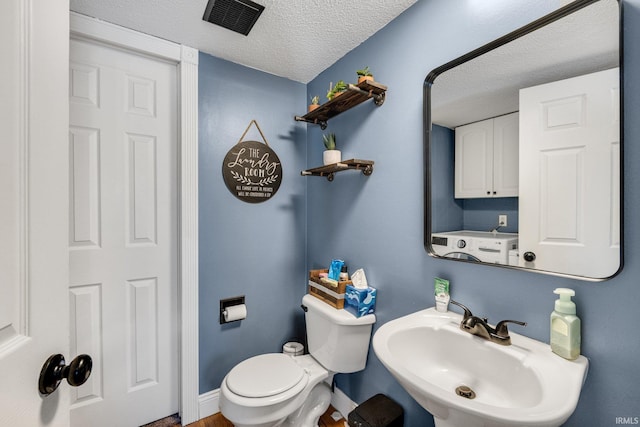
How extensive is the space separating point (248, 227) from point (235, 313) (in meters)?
0.54

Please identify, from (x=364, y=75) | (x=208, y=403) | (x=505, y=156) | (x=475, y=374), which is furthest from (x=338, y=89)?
(x=208, y=403)

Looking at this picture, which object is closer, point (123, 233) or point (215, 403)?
point (123, 233)

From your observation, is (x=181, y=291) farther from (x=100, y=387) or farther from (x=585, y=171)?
(x=585, y=171)

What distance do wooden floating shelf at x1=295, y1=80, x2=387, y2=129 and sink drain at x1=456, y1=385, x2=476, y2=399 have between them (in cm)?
130

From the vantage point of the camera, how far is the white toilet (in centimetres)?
129

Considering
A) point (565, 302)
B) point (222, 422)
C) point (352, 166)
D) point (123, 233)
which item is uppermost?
point (352, 166)

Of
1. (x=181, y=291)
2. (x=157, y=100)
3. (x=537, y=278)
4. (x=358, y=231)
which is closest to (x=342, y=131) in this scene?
(x=358, y=231)

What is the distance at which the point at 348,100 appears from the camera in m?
1.58

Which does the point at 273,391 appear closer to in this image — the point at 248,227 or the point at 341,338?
the point at 341,338

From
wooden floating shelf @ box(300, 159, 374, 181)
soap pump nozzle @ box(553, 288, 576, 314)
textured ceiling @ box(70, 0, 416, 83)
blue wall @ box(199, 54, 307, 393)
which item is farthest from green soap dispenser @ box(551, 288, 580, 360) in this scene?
blue wall @ box(199, 54, 307, 393)

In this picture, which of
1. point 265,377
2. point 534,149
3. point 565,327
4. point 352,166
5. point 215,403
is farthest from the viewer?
point 215,403

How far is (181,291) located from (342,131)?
53.4 inches

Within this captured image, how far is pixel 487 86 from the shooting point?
3.59 feet

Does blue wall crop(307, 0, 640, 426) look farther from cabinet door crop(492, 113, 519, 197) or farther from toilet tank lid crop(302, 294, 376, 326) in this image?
cabinet door crop(492, 113, 519, 197)
